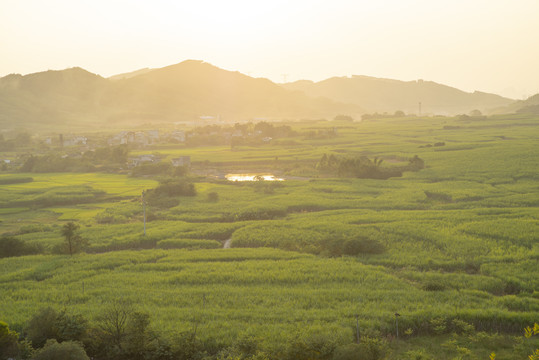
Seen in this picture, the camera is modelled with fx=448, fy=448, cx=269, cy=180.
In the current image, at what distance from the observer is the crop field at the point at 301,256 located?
2310cm

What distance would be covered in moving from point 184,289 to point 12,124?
8038 inches

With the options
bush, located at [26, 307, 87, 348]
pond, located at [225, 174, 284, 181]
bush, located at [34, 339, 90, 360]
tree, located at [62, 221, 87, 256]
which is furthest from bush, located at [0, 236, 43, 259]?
pond, located at [225, 174, 284, 181]

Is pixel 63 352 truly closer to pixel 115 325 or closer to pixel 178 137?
pixel 115 325

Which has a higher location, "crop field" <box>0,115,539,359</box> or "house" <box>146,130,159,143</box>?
"house" <box>146,130,159,143</box>

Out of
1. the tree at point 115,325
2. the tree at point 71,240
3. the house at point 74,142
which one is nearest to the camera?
the tree at point 115,325

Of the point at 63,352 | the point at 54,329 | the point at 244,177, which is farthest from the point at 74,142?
the point at 63,352

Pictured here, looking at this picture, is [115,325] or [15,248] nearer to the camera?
[115,325]

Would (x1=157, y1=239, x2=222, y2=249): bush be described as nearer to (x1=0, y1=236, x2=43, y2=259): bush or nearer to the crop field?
the crop field

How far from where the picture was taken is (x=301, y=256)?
3422cm

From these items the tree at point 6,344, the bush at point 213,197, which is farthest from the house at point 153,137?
the tree at point 6,344

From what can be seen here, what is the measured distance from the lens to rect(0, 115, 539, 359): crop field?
2310 cm

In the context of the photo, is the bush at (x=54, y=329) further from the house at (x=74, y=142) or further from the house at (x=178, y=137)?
the house at (x=178, y=137)

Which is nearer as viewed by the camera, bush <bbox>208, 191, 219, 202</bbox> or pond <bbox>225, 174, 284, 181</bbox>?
bush <bbox>208, 191, 219, 202</bbox>

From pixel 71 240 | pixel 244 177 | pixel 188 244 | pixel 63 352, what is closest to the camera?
pixel 63 352
